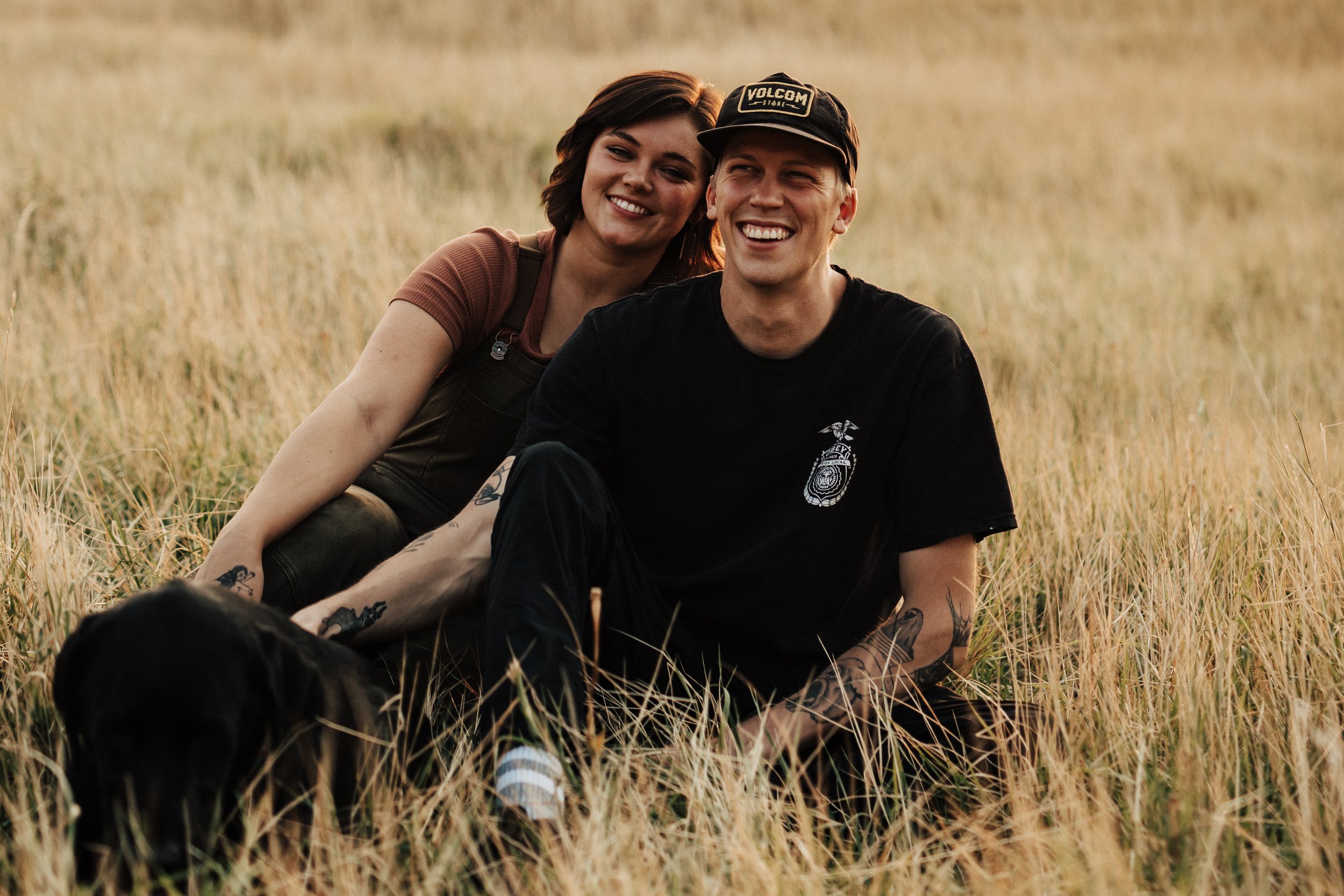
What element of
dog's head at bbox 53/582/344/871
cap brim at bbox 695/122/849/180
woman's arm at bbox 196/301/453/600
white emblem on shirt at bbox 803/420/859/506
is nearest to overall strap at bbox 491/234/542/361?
woman's arm at bbox 196/301/453/600

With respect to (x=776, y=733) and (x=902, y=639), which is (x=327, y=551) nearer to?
(x=776, y=733)

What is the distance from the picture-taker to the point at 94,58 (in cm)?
1287

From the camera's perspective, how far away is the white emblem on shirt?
2740 millimetres

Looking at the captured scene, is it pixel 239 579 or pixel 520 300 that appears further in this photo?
pixel 520 300

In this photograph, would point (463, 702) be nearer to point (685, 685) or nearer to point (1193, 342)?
point (685, 685)

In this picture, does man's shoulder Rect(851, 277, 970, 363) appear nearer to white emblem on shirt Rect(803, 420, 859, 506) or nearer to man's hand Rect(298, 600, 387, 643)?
white emblem on shirt Rect(803, 420, 859, 506)

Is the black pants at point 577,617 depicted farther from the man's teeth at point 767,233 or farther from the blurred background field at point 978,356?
the man's teeth at point 767,233

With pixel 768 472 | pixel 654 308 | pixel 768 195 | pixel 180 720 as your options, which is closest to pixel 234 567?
pixel 180 720

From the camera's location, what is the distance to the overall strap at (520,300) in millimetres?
3320

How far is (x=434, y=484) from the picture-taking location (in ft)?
11.2

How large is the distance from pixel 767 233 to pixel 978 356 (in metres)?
3.29

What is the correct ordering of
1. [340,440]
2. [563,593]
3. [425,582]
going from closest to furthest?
1. [563,593]
2. [425,582]
3. [340,440]

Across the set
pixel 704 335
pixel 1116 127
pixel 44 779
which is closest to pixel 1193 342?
pixel 704 335

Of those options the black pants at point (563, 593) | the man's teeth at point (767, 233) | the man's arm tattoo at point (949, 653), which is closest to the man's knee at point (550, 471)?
the black pants at point (563, 593)
